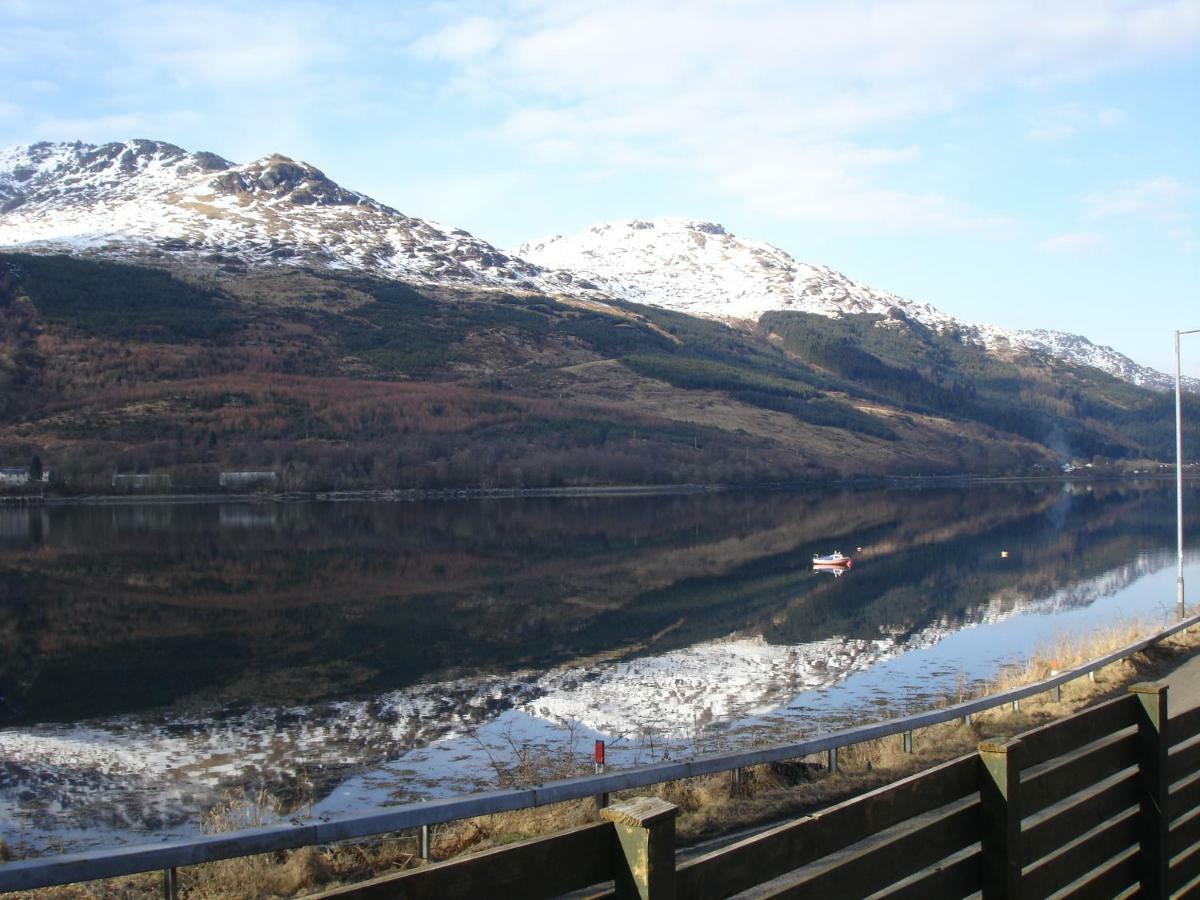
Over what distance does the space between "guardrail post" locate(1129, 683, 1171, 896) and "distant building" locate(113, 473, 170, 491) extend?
133 m

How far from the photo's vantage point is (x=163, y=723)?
25656 mm

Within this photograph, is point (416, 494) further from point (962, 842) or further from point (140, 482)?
point (962, 842)

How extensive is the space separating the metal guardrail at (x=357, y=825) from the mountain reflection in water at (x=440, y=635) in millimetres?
6251

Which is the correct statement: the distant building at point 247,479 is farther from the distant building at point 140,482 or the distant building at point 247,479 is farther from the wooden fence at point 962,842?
the wooden fence at point 962,842

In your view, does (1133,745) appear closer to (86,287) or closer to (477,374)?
(477,374)

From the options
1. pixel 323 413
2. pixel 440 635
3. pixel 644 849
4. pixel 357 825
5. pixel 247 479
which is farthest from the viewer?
pixel 323 413

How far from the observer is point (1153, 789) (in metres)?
6.11

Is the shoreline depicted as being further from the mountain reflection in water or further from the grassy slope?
the mountain reflection in water

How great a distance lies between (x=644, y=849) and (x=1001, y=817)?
Result: 201 centimetres

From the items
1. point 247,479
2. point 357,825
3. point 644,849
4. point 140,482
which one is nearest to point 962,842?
point 644,849

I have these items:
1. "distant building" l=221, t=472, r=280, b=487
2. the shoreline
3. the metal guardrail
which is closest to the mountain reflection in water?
the metal guardrail

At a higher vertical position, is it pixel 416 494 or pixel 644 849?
pixel 644 849

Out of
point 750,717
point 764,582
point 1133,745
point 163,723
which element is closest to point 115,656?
point 163,723

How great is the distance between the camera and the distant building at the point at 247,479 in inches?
5217
